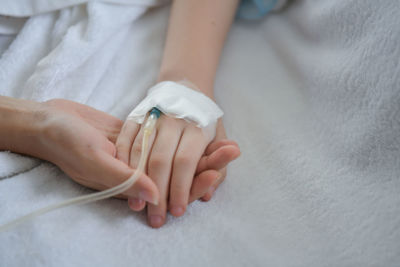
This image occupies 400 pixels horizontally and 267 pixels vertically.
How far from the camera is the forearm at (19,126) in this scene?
0.61 m

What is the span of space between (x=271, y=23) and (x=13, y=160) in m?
0.74

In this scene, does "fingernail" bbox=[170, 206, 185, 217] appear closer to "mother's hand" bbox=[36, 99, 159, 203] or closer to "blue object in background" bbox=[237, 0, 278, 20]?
"mother's hand" bbox=[36, 99, 159, 203]

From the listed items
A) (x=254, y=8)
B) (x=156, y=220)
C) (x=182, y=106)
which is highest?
(x=254, y=8)

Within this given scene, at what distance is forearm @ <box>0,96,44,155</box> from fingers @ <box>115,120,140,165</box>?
144 millimetres

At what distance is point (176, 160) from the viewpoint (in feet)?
1.97

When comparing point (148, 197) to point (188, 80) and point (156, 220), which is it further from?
point (188, 80)

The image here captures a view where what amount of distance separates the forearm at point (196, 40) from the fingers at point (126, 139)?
0.57 ft

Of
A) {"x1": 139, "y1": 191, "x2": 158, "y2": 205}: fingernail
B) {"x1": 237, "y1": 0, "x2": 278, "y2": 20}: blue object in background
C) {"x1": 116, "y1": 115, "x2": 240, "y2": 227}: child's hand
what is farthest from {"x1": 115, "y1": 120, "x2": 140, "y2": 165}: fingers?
{"x1": 237, "y1": 0, "x2": 278, "y2": 20}: blue object in background

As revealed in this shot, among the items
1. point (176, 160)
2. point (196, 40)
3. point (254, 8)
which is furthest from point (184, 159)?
point (254, 8)

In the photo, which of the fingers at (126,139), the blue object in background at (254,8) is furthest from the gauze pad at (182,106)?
the blue object in background at (254,8)

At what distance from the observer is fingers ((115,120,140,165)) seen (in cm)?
62

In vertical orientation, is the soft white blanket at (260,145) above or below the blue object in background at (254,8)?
below

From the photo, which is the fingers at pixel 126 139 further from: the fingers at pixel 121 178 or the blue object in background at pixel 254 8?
the blue object in background at pixel 254 8

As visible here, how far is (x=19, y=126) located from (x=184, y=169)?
12.5 inches
